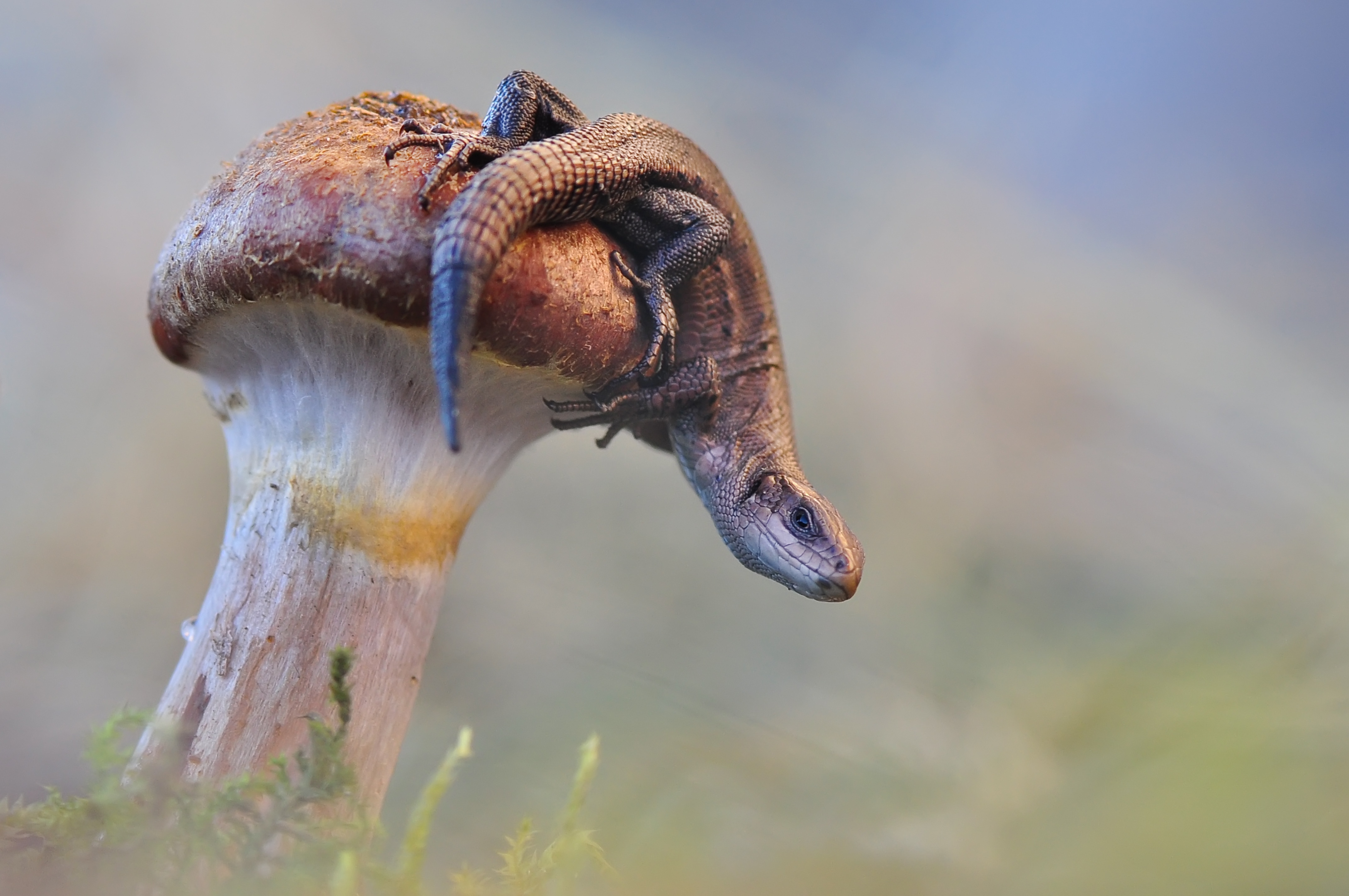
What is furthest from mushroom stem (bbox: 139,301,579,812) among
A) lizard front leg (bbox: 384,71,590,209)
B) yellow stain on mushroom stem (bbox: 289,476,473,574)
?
lizard front leg (bbox: 384,71,590,209)

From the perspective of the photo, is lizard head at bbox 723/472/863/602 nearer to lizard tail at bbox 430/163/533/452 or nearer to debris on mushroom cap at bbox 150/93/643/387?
debris on mushroom cap at bbox 150/93/643/387

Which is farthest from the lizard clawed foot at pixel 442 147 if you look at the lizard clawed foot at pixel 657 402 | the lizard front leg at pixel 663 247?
the lizard clawed foot at pixel 657 402

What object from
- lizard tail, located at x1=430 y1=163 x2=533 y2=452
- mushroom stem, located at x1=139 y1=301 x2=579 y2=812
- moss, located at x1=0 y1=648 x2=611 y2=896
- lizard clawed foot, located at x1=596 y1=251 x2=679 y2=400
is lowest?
moss, located at x1=0 y1=648 x2=611 y2=896

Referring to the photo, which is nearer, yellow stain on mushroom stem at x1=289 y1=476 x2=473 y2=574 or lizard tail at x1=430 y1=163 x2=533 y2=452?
lizard tail at x1=430 y1=163 x2=533 y2=452

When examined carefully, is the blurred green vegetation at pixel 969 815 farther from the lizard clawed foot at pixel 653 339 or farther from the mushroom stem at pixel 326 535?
the lizard clawed foot at pixel 653 339

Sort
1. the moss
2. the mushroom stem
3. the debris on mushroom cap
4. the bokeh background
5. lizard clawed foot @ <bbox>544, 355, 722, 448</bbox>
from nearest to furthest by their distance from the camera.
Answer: the moss < the debris on mushroom cap < the mushroom stem < lizard clawed foot @ <bbox>544, 355, 722, 448</bbox> < the bokeh background

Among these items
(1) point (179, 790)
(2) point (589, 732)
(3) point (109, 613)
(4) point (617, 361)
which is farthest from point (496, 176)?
(3) point (109, 613)

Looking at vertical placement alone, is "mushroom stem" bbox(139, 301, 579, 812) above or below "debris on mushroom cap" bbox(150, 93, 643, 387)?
below

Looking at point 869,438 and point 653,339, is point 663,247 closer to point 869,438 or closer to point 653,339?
point 653,339
